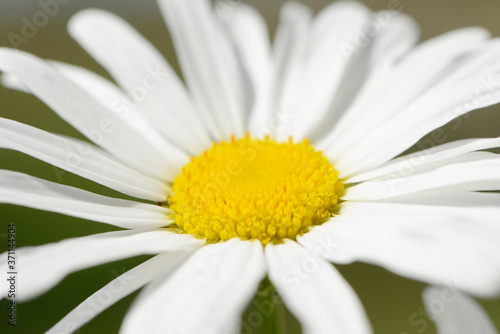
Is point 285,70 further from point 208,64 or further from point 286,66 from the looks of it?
point 208,64

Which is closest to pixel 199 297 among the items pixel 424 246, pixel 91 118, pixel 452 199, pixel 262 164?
pixel 424 246

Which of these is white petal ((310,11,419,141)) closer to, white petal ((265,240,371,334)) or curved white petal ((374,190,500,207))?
curved white petal ((374,190,500,207))

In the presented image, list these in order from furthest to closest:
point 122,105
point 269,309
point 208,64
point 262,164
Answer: point 208,64 < point 122,105 < point 262,164 < point 269,309

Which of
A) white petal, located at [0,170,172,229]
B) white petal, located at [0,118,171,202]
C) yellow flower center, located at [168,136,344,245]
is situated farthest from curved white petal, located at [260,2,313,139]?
white petal, located at [0,170,172,229]

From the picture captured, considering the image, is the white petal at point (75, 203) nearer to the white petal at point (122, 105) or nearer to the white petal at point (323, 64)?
the white petal at point (122, 105)

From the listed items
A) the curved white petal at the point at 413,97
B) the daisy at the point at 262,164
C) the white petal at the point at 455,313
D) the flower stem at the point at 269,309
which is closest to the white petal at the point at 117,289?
the daisy at the point at 262,164

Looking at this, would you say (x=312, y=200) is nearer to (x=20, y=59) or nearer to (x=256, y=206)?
(x=256, y=206)
